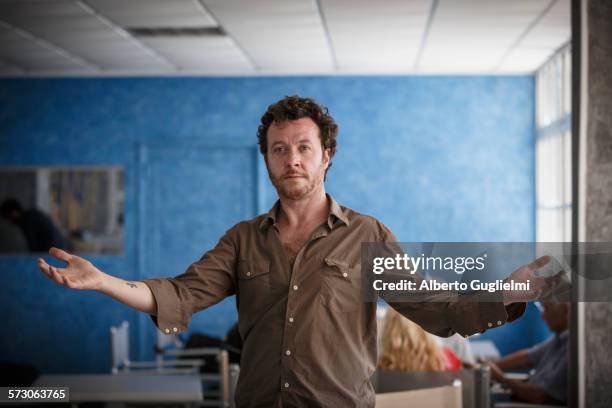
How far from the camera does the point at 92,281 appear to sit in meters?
1.73

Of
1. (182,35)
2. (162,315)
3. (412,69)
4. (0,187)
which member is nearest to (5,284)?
(0,187)

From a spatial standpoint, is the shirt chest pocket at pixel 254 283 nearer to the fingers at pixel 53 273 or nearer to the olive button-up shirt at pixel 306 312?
the olive button-up shirt at pixel 306 312

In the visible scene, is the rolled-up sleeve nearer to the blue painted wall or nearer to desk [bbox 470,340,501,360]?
desk [bbox 470,340,501,360]

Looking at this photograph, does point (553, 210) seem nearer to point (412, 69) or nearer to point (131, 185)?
point (412, 69)

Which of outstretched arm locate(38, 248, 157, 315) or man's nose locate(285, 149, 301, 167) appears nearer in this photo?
outstretched arm locate(38, 248, 157, 315)

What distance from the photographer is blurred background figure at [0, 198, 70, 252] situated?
7219 millimetres

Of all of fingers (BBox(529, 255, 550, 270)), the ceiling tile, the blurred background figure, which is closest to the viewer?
fingers (BBox(529, 255, 550, 270))

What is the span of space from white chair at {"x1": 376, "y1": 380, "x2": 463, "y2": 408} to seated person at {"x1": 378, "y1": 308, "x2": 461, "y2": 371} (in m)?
1.10

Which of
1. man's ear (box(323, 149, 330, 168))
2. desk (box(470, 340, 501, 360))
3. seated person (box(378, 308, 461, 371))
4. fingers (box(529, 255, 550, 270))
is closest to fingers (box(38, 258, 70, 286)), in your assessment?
man's ear (box(323, 149, 330, 168))

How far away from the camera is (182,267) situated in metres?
7.12

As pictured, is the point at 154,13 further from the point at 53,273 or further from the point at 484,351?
the point at 53,273

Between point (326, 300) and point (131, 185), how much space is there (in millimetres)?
5580

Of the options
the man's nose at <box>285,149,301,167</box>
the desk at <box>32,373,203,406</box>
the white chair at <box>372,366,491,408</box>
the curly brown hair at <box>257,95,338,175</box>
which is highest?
the curly brown hair at <box>257,95,338,175</box>

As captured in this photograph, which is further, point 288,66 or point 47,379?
point 288,66
